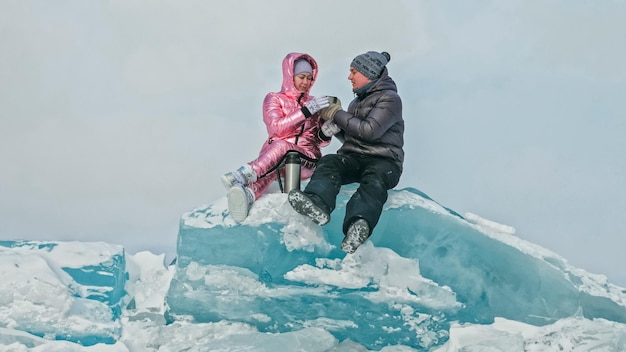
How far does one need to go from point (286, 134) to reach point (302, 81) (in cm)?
56

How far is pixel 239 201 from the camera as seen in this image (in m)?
5.41

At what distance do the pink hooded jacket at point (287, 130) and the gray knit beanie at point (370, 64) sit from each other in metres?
0.55

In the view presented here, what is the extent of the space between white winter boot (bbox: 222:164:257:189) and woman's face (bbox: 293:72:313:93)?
101 cm

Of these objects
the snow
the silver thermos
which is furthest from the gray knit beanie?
the snow

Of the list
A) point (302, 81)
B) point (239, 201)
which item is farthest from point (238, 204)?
point (302, 81)

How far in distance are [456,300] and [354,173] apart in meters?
1.35

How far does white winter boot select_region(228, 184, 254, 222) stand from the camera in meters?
5.37

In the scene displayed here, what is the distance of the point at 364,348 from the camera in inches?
216

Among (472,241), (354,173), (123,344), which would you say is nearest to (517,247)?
(472,241)

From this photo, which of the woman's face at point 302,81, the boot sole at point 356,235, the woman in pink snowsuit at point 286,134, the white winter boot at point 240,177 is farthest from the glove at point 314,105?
the boot sole at point 356,235

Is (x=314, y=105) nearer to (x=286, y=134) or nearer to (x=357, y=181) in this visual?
(x=286, y=134)

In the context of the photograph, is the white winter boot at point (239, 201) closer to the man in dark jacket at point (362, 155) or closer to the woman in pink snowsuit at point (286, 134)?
the woman in pink snowsuit at point (286, 134)

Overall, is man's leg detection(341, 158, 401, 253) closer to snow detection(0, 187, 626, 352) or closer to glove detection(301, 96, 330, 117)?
snow detection(0, 187, 626, 352)

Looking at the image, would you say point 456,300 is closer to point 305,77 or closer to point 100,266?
point 305,77
